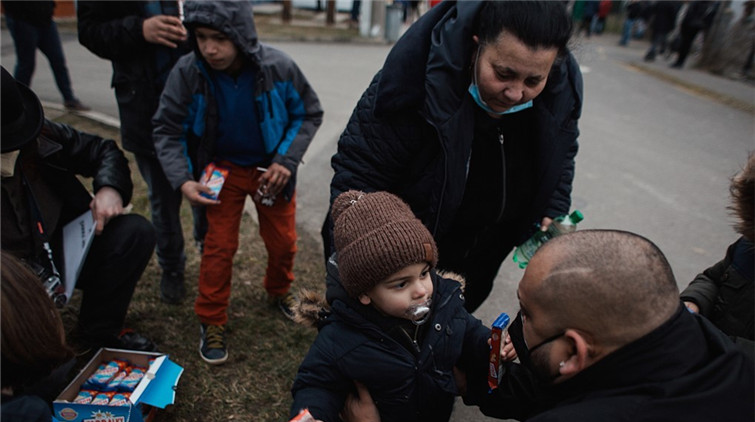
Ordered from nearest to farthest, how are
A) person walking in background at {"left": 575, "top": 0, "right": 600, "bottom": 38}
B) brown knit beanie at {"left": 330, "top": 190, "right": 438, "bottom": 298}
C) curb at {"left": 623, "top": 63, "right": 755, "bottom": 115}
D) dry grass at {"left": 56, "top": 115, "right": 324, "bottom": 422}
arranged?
brown knit beanie at {"left": 330, "top": 190, "right": 438, "bottom": 298}, dry grass at {"left": 56, "top": 115, "right": 324, "bottom": 422}, curb at {"left": 623, "top": 63, "right": 755, "bottom": 115}, person walking in background at {"left": 575, "top": 0, "right": 600, "bottom": 38}

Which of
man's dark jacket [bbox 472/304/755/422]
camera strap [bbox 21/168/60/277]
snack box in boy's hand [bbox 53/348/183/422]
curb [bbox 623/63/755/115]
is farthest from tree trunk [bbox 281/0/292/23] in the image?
man's dark jacket [bbox 472/304/755/422]

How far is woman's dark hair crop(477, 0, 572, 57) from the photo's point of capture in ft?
5.69

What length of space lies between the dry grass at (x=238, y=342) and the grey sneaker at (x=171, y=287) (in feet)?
0.15

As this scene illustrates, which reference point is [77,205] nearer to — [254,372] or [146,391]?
[146,391]

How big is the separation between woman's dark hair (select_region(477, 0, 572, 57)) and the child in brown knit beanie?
26.2 inches

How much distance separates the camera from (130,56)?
2.84m

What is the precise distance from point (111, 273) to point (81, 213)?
0.32 m

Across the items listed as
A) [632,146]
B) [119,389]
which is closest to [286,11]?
[632,146]

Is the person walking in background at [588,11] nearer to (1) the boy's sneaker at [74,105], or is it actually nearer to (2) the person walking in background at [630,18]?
(2) the person walking in background at [630,18]

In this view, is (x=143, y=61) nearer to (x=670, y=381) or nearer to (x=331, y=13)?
(x=670, y=381)

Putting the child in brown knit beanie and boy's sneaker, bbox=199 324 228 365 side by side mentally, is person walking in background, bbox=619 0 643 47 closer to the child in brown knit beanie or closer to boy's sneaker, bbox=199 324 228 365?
boy's sneaker, bbox=199 324 228 365

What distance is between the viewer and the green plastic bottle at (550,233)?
223 centimetres

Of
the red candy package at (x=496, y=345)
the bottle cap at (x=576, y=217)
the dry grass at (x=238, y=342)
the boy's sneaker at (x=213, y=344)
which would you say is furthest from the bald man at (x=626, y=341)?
the boy's sneaker at (x=213, y=344)

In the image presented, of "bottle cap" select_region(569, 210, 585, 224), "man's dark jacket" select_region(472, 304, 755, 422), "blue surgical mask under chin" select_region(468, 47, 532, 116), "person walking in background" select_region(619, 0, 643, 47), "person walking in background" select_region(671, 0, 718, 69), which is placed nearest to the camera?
"man's dark jacket" select_region(472, 304, 755, 422)
